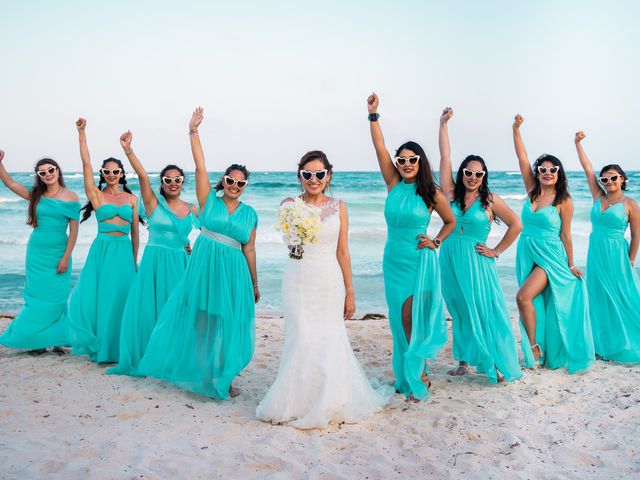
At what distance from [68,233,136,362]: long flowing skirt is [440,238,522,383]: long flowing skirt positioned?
350cm

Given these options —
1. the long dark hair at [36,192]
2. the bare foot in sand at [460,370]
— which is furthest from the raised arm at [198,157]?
Result: the bare foot in sand at [460,370]

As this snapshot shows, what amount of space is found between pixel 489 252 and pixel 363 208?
24003mm

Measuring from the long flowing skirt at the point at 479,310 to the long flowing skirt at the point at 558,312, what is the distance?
0.78 meters

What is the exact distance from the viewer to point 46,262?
7.59 meters

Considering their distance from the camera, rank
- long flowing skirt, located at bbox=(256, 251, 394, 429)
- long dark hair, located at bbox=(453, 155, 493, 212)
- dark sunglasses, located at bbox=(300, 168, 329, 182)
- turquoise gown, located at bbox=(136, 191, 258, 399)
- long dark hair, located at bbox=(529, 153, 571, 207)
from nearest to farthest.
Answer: long flowing skirt, located at bbox=(256, 251, 394, 429) → dark sunglasses, located at bbox=(300, 168, 329, 182) → turquoise gown, located at bbox=(136, 191, 258, 399) → long dark hair, located at bbox=(453, 155, 493, 212) → long dark hair, located at bbox=(529, 153, 571, 207)

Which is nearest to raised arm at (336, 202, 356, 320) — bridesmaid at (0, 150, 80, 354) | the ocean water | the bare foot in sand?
the bare foot in sand

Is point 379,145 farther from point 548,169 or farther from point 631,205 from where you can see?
point 631,205

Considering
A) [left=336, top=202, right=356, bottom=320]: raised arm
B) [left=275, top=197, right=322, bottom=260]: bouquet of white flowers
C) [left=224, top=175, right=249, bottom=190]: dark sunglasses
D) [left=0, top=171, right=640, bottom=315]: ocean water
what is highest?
[left=224, top=175, right=249, bottom=190]: dark sunglasses

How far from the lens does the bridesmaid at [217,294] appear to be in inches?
236

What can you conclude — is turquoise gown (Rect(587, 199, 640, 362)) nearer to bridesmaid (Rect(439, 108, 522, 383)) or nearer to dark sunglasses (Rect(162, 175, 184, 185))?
bridesmaid (Rect(439, 108, 522, 383))

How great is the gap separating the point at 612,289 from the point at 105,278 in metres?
5.84

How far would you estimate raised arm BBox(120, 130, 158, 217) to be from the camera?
6.72 meters

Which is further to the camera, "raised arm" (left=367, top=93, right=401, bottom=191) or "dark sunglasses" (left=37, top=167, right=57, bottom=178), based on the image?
"dark sunglasses" (left=37, top=167, right=57, bottom=178)

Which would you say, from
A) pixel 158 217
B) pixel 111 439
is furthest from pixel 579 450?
pixel 158 217
